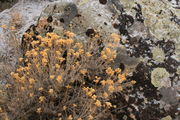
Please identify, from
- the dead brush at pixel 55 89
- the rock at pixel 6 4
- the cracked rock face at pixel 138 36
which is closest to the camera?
the dead brush at pixel 55 89

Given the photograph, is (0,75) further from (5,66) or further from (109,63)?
(109,63)

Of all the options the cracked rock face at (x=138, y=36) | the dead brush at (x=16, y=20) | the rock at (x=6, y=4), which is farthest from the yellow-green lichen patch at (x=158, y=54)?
the rock at (x=6, y=4)

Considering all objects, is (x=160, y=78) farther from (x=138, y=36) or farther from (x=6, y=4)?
(x=6, y=4)

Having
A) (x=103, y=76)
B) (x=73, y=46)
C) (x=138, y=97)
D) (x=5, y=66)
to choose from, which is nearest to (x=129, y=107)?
(x=138, y=97)

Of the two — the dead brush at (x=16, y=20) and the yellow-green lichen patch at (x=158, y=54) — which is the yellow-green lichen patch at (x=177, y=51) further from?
the dead brush at (x=16, y=20)

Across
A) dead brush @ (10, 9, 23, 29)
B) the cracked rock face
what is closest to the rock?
dead brush @ (10, 9, 23, 29)

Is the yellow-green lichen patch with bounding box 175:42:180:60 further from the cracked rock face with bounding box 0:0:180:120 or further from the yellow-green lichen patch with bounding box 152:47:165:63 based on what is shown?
the yellow-green lichen patch with bounding box 152:47:165:63

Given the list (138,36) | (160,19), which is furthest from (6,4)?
(160,19)

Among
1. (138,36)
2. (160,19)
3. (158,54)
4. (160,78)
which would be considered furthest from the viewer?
(160,19)
